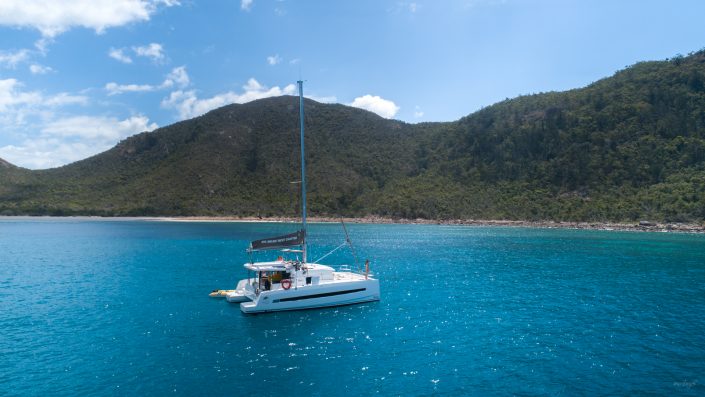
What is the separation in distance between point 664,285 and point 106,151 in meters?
215

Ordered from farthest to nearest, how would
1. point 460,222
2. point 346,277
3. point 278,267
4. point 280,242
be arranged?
point 460,222 → point 346,277 → point 280,242 → point 278,267

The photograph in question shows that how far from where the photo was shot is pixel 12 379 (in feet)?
57.8

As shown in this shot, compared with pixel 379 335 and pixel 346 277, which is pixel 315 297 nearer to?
pixel 346 277

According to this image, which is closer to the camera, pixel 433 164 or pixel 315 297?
pixel 315 297

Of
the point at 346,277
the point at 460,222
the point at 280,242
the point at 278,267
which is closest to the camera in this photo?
the point at 278,267

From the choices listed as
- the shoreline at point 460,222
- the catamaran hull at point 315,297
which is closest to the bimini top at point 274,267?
the catamaran hull at point 315,297

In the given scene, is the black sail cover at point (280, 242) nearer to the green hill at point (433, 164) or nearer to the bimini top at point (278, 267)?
the bimini top at point (278, 267)

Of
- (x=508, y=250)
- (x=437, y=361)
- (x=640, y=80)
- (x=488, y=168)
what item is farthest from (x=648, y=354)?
(x=640, y=80)

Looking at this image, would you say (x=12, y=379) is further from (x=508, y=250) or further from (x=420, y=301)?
(x=508, y=250)

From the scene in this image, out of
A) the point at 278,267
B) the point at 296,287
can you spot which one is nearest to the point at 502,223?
the point at 296,287

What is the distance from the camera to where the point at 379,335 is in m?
23.4

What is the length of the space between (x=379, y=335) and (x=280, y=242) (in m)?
9.83

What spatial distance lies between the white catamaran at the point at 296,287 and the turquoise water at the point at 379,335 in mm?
772

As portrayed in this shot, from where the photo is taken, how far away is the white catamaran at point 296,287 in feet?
90.8
